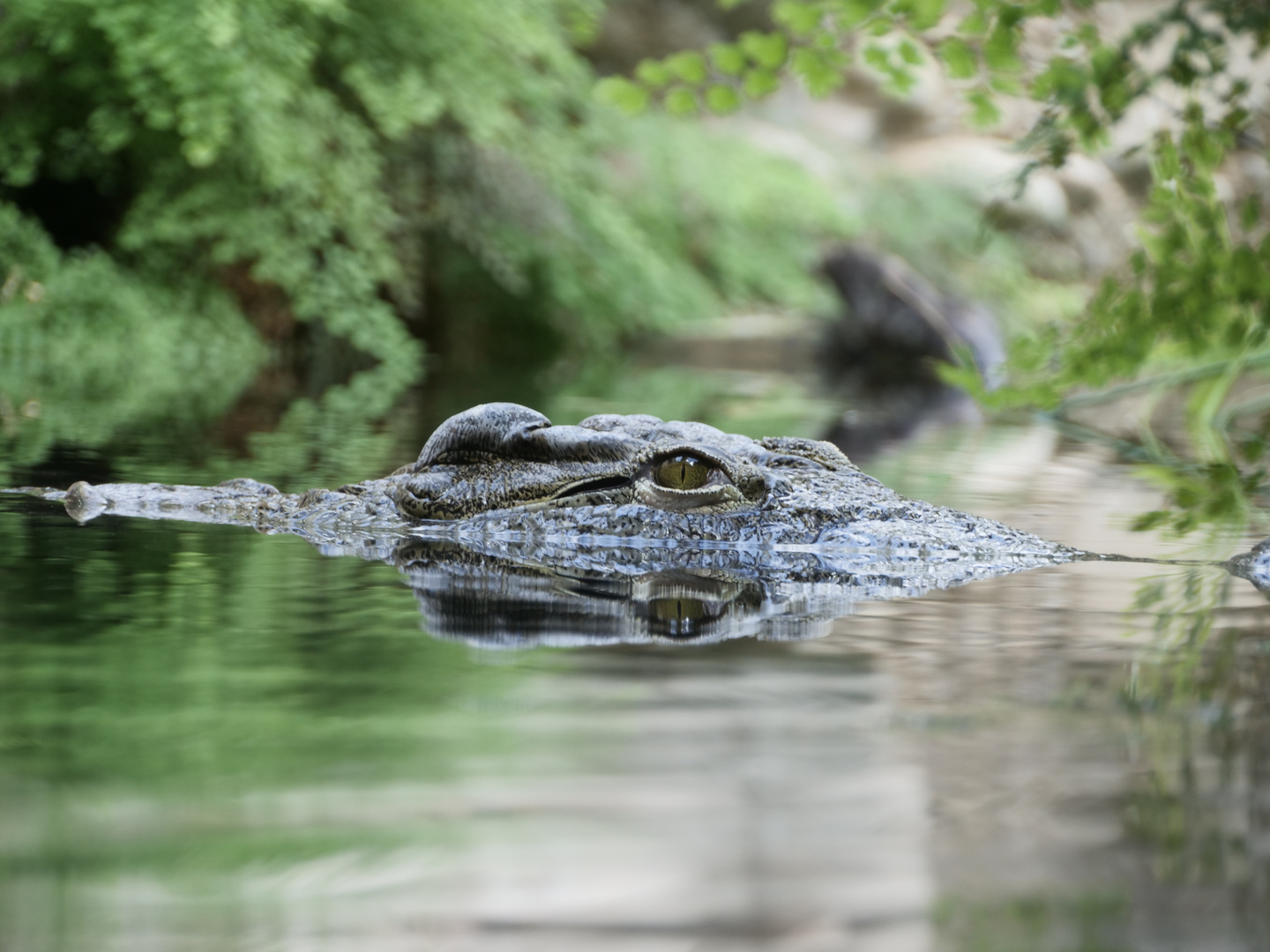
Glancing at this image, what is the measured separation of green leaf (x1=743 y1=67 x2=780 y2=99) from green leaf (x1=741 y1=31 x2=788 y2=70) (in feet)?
0.07

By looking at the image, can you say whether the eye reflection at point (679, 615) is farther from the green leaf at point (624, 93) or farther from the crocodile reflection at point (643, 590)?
the green leaf at point (624, 93)

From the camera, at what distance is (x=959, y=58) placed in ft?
11.9

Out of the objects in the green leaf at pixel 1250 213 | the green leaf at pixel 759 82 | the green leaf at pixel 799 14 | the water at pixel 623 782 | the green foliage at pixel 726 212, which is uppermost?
the green foliage at pixel 726 212

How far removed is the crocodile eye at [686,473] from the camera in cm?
340

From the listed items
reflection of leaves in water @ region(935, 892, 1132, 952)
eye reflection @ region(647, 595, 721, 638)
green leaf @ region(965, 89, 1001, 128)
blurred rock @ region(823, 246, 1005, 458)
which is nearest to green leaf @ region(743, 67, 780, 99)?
green leaf @ region(965, 89, 1001, 128)

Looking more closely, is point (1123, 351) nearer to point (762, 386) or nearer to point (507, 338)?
point (762, 386)

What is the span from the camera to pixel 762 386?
37.7ft

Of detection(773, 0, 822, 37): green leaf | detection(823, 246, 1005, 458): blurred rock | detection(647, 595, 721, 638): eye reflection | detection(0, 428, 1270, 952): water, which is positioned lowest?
detection(0, 428, 1270, 952): water

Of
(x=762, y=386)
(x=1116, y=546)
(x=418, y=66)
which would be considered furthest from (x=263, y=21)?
(x=1116, y=546)

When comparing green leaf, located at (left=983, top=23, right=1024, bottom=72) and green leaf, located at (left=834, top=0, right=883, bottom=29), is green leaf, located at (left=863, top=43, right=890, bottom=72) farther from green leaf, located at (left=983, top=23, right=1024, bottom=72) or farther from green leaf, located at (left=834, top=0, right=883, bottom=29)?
green leaf, located at (left=983, top=23, right=1024, bottom=72)

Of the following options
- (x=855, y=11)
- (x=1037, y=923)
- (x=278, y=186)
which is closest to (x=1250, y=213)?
(x=855, y=11)

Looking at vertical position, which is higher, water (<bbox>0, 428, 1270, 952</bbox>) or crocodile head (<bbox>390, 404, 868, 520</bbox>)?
crocodile head (<bbox>390, 404, 868, 520</bbox>)

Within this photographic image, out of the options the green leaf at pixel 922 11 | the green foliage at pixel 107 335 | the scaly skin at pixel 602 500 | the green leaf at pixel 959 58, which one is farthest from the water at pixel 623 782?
the green foliage at pixel 107 335

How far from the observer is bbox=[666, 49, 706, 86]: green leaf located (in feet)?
11.4
